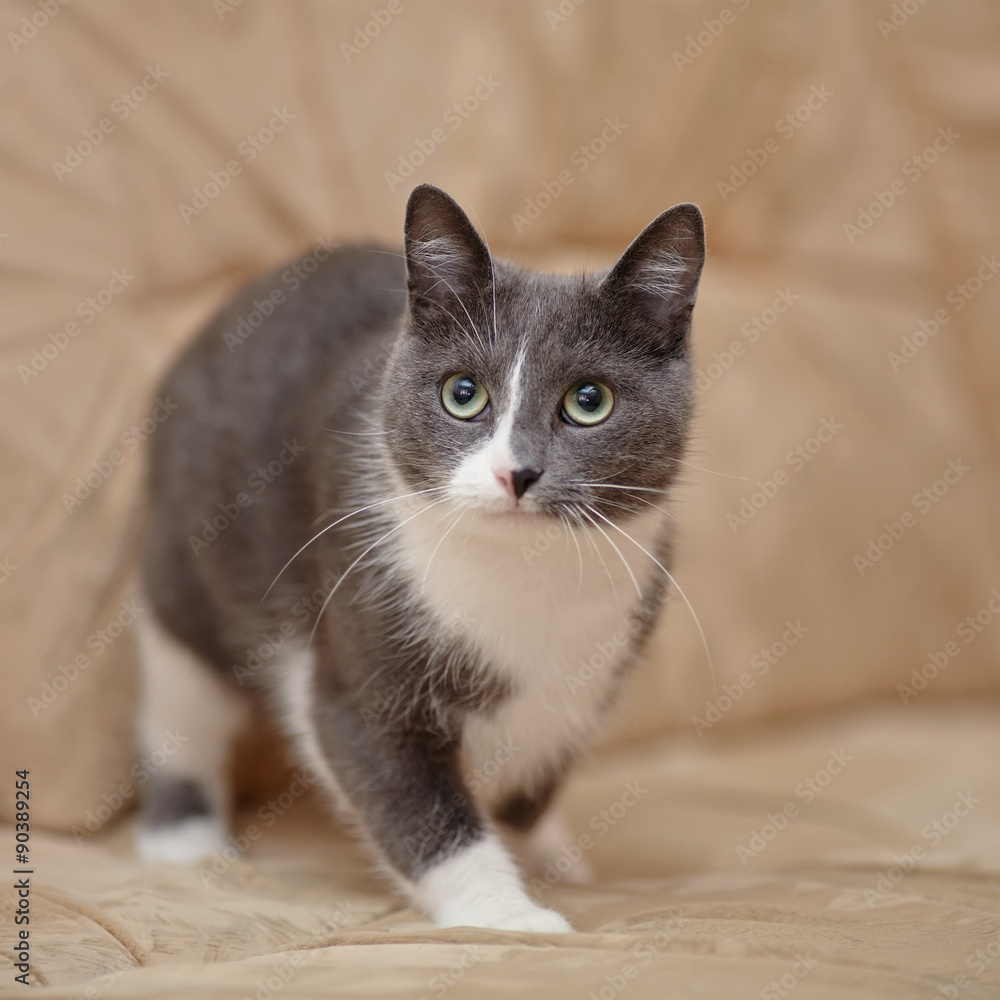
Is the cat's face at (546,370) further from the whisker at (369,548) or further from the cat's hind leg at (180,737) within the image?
the cat's hind leg at (180,737)

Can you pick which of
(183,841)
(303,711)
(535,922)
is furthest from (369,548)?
(183,841)

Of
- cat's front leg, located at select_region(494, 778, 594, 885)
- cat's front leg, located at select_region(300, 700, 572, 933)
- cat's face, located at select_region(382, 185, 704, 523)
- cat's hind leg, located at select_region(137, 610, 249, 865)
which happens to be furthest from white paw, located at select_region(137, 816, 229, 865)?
cat's face, located at select_region(382, 185, 704, 523)

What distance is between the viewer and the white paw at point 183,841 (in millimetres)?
2162

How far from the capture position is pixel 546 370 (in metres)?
1.68

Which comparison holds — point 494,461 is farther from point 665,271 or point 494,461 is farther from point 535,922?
point 535,922

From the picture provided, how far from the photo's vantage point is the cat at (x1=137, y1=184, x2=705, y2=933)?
170cm

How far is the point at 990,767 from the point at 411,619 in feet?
5.01

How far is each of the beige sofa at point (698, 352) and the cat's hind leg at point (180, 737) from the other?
0.08 meters

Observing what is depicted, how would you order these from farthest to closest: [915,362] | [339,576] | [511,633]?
1. [915,362]
2. [339,576]
3. [511,633]

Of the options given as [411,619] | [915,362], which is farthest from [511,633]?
[915,362]

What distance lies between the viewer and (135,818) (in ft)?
7.98

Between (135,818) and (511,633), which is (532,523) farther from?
(135,818)

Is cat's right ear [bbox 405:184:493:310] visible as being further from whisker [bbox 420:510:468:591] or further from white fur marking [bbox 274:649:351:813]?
white fur marking [bbox 274:649:351:813]

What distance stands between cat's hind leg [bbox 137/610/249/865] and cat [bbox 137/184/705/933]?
0.06 metres
